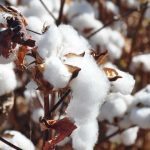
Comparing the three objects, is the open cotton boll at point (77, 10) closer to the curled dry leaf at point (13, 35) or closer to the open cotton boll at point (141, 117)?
the open cotton boll at point (141, 117)

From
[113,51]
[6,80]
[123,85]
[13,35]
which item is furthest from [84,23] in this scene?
[13,35]

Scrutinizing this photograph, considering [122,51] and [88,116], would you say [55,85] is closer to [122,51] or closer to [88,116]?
[88,116]

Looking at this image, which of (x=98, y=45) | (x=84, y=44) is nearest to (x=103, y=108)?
(x=98, y=45)

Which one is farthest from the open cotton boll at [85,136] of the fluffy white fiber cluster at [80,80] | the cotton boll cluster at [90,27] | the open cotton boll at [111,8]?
the open cotton boll at [111,8]

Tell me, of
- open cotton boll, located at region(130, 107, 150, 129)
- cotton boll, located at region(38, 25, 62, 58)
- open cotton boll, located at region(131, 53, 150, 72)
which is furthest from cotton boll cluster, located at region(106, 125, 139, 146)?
cotton boll, located at region(38, 25, 62, 58)

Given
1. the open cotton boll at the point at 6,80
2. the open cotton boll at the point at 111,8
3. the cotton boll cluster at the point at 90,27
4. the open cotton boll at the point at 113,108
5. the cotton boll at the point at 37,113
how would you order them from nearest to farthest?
1. the open cotton boll at the point at 6,80
2. the open cotton boll at the point at 113,108
3. the cotton boll at the point at 37,113
4. the cotton boll cluster at the point at 90,27
5. the open cotton boll at the point at 111,8

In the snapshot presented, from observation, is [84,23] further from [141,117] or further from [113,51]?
[141,117]
